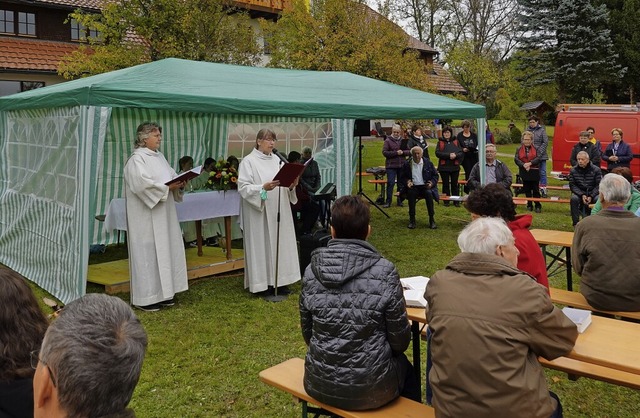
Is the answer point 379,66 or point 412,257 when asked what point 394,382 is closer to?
point 412,257

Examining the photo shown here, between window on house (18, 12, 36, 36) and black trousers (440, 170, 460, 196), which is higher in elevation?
window on house (18, 12, 36, 36)

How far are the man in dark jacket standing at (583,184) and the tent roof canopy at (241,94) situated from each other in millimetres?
2359

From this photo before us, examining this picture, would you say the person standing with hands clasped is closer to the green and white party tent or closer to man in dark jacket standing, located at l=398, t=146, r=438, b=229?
man in dark jacket standing, located at l=398, t=146, r=438, b=229

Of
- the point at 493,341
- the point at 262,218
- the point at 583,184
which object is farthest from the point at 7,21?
the point at 493,341

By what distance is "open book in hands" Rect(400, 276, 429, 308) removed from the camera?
3.64 metres

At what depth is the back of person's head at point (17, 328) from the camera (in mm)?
1931

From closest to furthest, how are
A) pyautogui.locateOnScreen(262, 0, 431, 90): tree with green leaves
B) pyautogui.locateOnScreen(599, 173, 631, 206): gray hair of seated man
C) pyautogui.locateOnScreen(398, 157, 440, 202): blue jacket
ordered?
1. pyautogui.locateOnScreen(599, 173, 631, 206): gray hair of seated man
2. pyautogui.locateOnScreen(398, 157, 440, 202): blue jacket
3. pyautogui.locateOnScreen(262, 0, 431, 90): tree with green leaves

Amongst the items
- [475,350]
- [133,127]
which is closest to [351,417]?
[475,350]

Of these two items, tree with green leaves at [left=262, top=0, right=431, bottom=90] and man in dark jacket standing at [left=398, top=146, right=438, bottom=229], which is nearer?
man in dark jacket standing at [left=398, top=146, right=438, bottom=229]

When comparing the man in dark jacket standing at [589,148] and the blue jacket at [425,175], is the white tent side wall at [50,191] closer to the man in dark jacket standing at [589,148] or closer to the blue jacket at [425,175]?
the blue jacket at [425,175]

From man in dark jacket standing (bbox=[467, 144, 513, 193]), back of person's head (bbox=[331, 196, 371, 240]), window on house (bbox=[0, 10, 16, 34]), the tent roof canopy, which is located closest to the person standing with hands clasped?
man in dark jacket standing (bbox=[467, 144, 513, 193])

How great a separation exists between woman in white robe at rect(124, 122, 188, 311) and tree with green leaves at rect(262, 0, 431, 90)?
11.4 metres

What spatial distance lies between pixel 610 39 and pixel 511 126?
18.7 ft

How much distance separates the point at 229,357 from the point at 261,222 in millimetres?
2033
